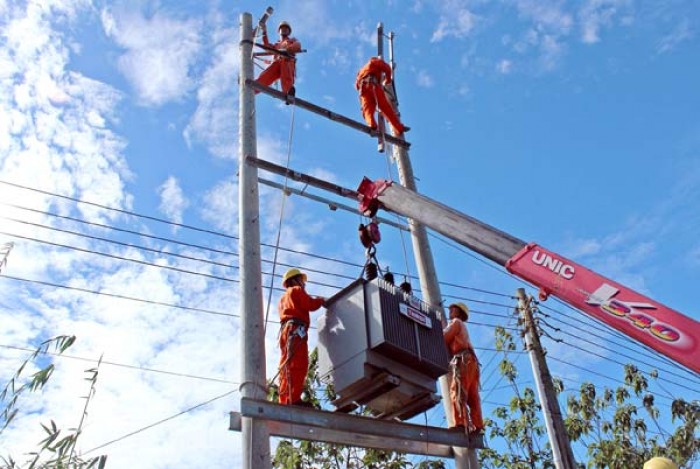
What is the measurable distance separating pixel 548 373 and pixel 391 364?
18.9 ft

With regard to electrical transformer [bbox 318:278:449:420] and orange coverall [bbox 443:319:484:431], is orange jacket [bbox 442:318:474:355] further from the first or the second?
electrical transformer [bbox 318:278:449:420]

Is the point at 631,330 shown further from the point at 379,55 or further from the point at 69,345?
the point at 379,55

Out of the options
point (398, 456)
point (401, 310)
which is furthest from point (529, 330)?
point (401, 310)

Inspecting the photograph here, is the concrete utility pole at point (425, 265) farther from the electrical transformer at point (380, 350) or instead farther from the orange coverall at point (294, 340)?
the orange coverall at point (294, 340)

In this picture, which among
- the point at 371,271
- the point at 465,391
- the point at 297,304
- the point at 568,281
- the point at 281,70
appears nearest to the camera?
the point at 568,281

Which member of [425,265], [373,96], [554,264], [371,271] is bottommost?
[554,264]

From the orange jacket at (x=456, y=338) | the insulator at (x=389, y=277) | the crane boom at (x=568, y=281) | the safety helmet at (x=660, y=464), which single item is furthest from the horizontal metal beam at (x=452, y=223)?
the safety helmet at (x=660, y=464)

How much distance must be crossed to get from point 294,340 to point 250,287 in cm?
59

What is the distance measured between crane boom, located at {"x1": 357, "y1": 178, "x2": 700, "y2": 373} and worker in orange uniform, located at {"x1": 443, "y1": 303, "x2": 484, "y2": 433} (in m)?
1.19

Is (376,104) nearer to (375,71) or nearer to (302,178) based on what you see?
(375,71)

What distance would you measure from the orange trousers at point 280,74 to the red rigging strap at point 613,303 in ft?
12.9

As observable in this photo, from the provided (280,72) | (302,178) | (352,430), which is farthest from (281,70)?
(352,430)

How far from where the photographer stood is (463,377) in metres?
7.16

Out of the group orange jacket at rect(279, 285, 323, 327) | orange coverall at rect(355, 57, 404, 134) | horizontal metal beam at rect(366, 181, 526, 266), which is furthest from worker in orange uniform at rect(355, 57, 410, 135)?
orange jacket at rect(279, 285, 323, 327)
